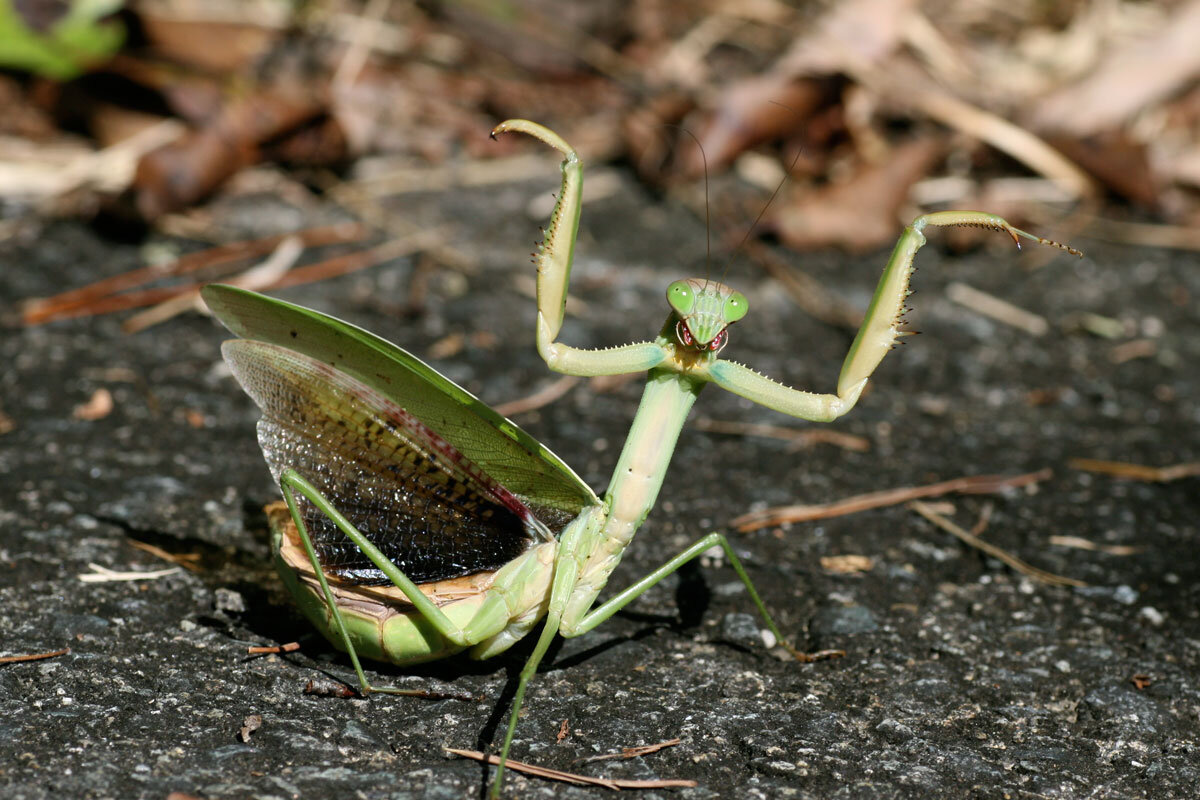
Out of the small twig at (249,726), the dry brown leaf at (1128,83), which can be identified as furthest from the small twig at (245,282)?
the dry brown leaf at (1128,83)

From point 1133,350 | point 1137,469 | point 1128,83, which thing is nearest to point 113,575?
point 1137,469

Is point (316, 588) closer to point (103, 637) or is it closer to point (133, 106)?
point (103, 637)

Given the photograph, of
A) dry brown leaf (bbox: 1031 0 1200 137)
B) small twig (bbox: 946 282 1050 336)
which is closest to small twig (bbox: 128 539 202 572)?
small twig (bbox: 946 282 1050 336)

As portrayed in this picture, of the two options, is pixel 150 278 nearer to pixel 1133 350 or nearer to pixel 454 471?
pixel 454 471

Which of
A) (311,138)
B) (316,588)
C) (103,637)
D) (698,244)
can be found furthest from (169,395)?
(698,244)

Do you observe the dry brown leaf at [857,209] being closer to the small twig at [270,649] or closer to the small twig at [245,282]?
the small twig at [245,282]

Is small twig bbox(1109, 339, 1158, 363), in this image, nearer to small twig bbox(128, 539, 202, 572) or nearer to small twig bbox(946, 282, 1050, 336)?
small twig bbox(946, 282, 1050, 336)
